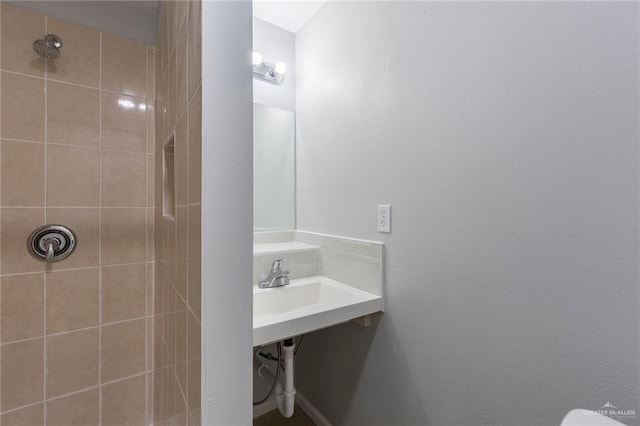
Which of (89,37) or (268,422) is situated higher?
(89,37)

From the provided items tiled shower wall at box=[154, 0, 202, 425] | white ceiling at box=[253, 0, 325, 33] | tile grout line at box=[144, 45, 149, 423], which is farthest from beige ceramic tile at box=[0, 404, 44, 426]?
white ceiling at box=[253, 0, 325, 33]

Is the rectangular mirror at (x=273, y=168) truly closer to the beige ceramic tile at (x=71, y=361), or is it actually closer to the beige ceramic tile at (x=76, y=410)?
the beige ceramic tile at (x=71, y=361)

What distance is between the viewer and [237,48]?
64cm

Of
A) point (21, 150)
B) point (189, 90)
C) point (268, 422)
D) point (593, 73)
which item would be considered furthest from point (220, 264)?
point (268, 422)

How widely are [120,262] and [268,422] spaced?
1251mm

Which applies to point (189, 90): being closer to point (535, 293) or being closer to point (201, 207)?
point (201, 207)

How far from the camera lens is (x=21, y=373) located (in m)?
1.18

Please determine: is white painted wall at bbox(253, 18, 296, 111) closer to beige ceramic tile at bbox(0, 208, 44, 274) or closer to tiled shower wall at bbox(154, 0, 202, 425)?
tiled shower wall at bbox(154, 0, 202, 425)

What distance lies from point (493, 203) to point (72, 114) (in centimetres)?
176

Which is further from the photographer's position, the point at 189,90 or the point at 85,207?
the point at 85,207

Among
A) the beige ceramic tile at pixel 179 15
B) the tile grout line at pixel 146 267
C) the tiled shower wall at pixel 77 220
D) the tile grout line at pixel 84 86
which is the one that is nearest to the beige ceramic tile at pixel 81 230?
the tiled shower wall at pixel 77 220

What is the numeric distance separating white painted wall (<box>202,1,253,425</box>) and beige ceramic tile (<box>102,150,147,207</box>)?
1069 millimetres

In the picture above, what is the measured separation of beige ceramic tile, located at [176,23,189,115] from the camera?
0.80 meters

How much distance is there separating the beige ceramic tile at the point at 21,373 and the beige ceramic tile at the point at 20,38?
1.16m
